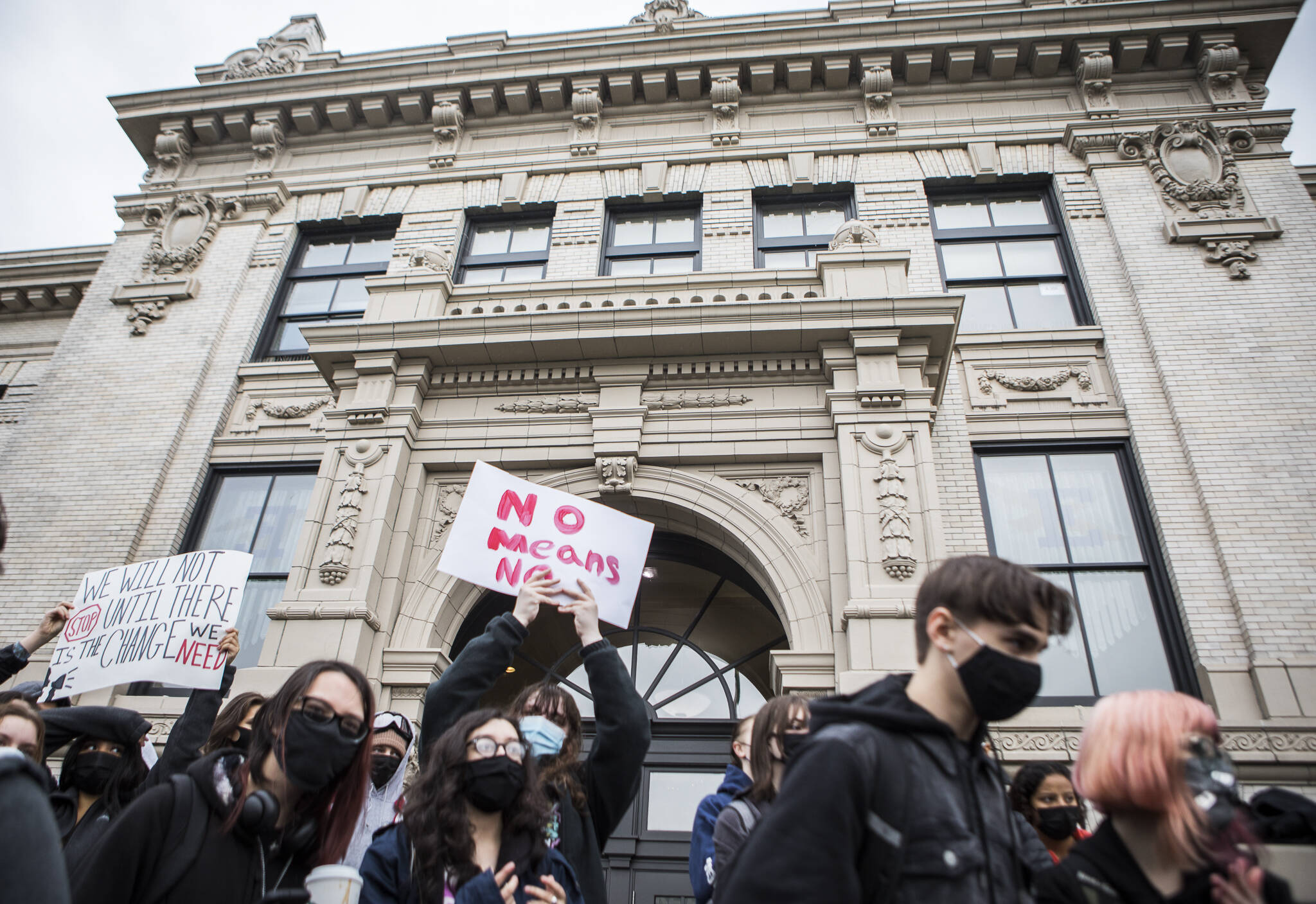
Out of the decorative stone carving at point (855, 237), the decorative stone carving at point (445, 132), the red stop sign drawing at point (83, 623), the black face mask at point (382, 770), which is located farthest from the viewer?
the decorative stone carving at point (445, 132)

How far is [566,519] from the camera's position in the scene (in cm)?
568

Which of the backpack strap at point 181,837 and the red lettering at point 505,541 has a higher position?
the red lettering at point 505,541

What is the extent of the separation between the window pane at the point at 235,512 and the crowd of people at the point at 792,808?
274 inches

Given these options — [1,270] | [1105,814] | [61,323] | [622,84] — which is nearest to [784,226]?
[622,84]

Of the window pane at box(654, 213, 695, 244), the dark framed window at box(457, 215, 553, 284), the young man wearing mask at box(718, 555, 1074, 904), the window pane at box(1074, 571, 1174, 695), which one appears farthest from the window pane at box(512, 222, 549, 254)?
the young man wearing mask at box(718, 555, 1074, 904)

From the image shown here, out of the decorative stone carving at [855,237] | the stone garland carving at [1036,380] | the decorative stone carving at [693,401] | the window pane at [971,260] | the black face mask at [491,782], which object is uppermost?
the window pane at [971,260]

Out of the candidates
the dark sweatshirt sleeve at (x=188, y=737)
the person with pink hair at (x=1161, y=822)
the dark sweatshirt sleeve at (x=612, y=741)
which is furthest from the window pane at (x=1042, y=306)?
the dark sweatshirt sleeve at (x=188, y=737)

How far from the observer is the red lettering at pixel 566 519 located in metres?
5.64

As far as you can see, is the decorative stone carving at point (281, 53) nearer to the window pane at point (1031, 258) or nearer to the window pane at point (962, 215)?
the window pane at point (962, 215)

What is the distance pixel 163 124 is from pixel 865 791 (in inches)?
649

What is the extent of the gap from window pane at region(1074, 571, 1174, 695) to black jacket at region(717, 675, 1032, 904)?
665cm

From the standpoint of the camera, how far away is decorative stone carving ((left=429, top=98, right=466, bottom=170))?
43.0 feet

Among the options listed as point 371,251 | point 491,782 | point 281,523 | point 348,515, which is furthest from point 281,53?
point 491,782

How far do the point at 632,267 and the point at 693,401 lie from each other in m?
3.66
